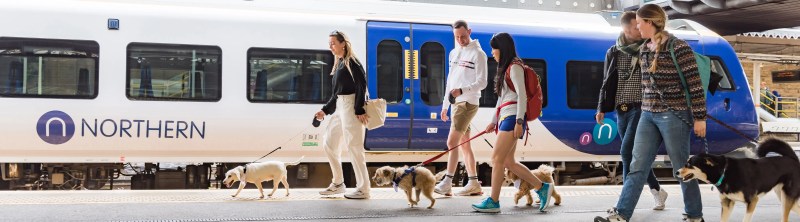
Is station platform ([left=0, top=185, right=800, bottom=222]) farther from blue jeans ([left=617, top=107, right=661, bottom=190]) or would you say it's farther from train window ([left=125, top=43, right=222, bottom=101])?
train window ([left=125, top=43, right=222, bottom=101])

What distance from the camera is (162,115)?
10.6 meters

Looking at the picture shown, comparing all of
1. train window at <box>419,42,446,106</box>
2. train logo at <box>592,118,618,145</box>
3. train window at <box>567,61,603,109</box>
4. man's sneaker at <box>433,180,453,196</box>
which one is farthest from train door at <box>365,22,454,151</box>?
man's sneaker at <box>433,180,453,196</box>

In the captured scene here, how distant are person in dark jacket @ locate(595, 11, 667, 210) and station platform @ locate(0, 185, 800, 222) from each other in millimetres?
730

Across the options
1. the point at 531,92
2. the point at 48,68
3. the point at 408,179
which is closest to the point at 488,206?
the point at 408,179

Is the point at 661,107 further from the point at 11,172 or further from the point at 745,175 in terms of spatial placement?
the point at 11,172

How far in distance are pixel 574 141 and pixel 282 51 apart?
376cm

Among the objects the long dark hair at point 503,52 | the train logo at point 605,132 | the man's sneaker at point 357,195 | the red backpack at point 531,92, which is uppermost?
the long dark hair at point 503,52

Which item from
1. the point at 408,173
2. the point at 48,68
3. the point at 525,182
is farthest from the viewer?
the point at 48,68

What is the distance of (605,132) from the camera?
12281 millimetres

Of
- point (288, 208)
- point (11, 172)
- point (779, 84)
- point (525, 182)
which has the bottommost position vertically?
point (288, 208)

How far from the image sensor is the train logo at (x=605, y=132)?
40.2ft

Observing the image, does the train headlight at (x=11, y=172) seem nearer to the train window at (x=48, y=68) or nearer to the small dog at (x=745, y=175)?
the train window at (x=48, y=68)

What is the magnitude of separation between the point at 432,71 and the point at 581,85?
1.98 meters

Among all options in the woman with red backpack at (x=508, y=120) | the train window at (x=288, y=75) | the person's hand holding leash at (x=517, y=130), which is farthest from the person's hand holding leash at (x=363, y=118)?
the train window at (x=288, y=75)
